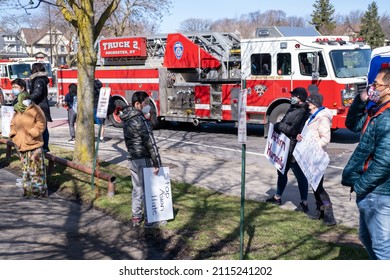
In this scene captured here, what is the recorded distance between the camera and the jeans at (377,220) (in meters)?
4.21

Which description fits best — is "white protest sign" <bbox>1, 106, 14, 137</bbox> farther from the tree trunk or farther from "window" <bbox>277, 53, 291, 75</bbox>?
"window" <bbox>277, 53, 291, 75</bbox>

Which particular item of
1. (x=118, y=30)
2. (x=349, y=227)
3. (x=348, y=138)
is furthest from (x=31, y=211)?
(x=118, y=30)

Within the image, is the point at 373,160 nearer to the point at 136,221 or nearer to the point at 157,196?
the point at 157,196

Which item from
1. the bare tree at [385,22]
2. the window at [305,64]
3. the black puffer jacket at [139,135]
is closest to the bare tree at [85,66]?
the black puffer jacket at [139,135]

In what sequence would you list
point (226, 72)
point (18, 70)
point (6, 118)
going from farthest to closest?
point (18, 70), point (226, 72), point (6, 118)

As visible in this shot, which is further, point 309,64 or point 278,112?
point 278,112

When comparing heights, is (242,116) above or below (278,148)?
above

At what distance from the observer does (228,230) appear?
6.59 meters

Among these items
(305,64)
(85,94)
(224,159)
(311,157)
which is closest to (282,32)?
(305,64)

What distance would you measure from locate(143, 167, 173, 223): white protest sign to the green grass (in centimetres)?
17

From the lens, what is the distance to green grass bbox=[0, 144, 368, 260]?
589 cm

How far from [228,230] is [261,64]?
9.70 meters

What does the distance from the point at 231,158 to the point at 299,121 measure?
16.9ft

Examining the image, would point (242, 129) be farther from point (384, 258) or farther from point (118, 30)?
point (118, 30)
